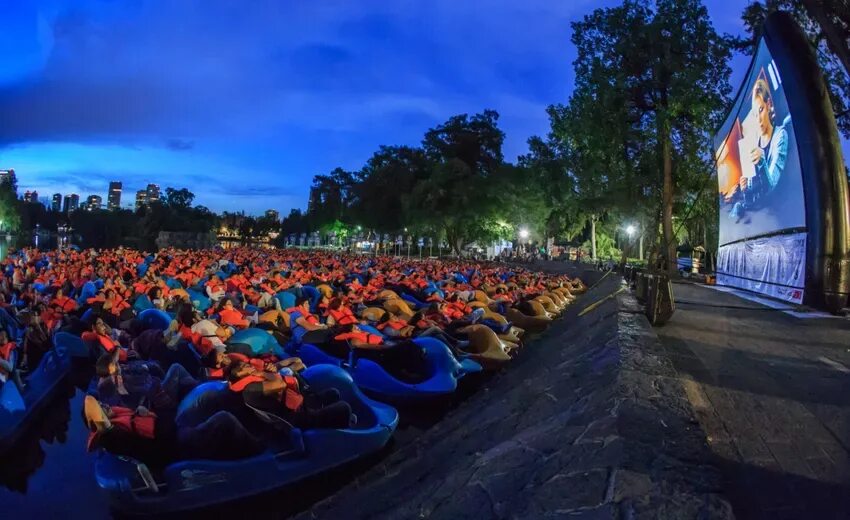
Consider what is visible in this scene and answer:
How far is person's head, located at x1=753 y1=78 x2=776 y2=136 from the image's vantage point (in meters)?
13.2

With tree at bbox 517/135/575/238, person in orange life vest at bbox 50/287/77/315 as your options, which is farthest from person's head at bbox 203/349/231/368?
tree at bbox 517/135/575/238

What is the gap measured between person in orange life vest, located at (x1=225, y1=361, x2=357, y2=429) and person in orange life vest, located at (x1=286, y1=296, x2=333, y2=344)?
12.3ft

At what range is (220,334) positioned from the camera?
11133 mm

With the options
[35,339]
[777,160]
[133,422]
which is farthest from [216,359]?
[777,160]

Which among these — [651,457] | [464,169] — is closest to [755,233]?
[651,457]

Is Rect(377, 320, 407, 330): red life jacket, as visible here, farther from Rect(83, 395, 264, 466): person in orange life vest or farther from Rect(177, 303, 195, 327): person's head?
Rect(83, 395, 264, 466): person in orange life vest

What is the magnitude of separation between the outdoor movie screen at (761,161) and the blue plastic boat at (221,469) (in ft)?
32.9

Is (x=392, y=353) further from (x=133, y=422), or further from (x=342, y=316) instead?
(x=133, y=422)

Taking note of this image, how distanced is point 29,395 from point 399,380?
684cm

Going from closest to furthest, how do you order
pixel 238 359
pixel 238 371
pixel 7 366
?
pixel 238 371, pixel 238 359, pixel 7 366

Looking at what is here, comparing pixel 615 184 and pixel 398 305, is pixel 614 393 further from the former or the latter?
pixel 615 184

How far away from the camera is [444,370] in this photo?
1141 cm

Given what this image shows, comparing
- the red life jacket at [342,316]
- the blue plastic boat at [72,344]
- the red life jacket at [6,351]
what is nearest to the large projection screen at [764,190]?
the red life jacket at [342,316]

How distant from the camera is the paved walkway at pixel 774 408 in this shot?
351cm
